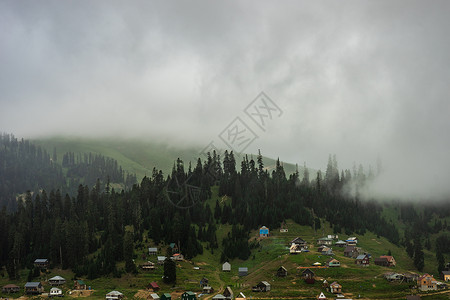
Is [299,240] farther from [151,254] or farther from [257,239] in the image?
[151,254]

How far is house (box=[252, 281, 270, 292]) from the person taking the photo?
119 metres

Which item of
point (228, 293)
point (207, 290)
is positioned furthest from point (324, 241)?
point (228, 293)

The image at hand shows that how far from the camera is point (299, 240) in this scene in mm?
153625

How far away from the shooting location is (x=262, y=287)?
120m

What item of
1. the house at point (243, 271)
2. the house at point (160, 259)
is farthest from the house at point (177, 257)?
the house at point (243, 271)

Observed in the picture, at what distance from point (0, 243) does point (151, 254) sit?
55.7 metres

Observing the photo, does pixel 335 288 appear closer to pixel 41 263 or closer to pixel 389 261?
pixel 389 261

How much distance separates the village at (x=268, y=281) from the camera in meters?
116

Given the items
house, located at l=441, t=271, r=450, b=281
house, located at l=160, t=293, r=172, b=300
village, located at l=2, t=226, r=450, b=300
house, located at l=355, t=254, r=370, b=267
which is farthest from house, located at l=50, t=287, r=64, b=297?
house, located at l=441, t=271, r=450, b=281

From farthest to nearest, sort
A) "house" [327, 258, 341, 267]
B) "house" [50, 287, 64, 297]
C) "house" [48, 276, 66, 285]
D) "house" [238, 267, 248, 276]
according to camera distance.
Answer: "house" [238, 267, 248, 276]
"house" [327, 258, 341, 267]
"house" [48, 276, 66, 285]
"house" [50, 287, 64, 297]

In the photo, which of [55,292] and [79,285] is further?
[79,285]

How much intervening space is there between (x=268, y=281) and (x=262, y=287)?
6.11 metres

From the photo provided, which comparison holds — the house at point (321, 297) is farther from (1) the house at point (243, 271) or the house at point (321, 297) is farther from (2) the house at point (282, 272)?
(1) the house at point (243, 271)

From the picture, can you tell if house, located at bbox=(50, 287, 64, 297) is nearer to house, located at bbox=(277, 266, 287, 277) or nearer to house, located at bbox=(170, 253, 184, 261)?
house, located at bbox=(170, 253, 184, 261)
